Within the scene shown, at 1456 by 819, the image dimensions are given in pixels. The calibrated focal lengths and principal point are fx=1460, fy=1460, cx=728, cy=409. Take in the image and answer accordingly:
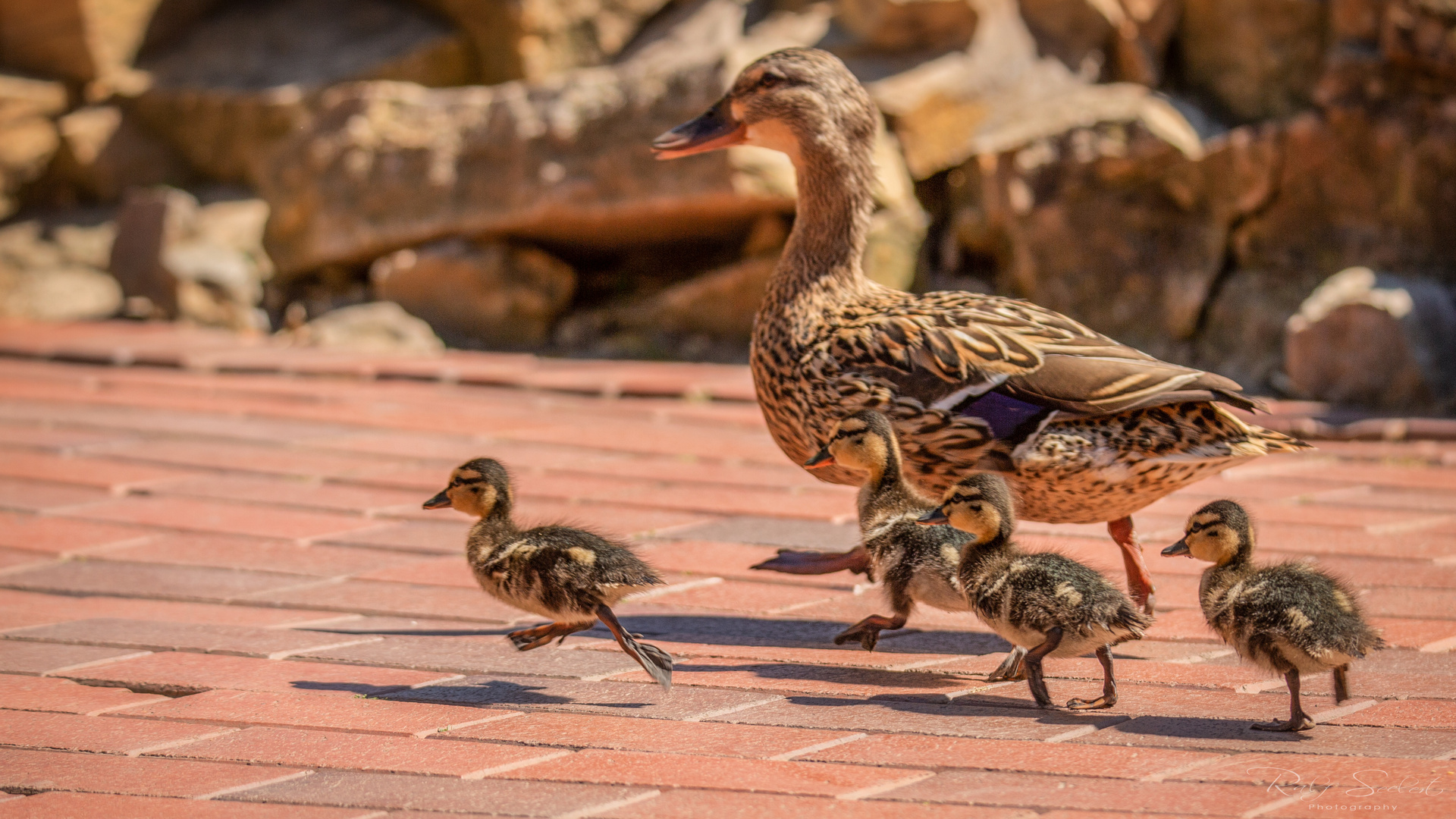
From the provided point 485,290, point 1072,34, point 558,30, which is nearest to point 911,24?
point 1072,34

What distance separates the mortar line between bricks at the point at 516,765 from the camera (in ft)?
7.91

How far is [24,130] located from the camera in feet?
32.5

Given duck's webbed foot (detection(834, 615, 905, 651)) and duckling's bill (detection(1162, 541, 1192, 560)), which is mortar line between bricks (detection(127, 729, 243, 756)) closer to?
duck's webbed foot (detection(834, 615, 905, 651))

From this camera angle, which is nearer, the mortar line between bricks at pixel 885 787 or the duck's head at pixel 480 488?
the mortar line between bricks at pixel 885 787

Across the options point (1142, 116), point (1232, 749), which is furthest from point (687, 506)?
point (1142, 116)

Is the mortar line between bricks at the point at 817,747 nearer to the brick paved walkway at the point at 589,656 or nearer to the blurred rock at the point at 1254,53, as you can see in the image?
the brick paved walkway at the point at 589,656

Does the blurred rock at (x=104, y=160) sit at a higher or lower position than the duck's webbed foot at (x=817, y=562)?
higher

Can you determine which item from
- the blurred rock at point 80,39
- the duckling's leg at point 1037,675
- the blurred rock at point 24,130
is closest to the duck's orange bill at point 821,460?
the duckling's leg at point 1037,675

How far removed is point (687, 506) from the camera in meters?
4.49

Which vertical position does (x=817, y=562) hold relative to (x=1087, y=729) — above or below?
above

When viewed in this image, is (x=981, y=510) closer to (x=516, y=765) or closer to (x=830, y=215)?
(x=516, y=765)

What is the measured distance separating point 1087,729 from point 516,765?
103 centimetres

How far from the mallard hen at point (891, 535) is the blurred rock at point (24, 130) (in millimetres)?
8419
